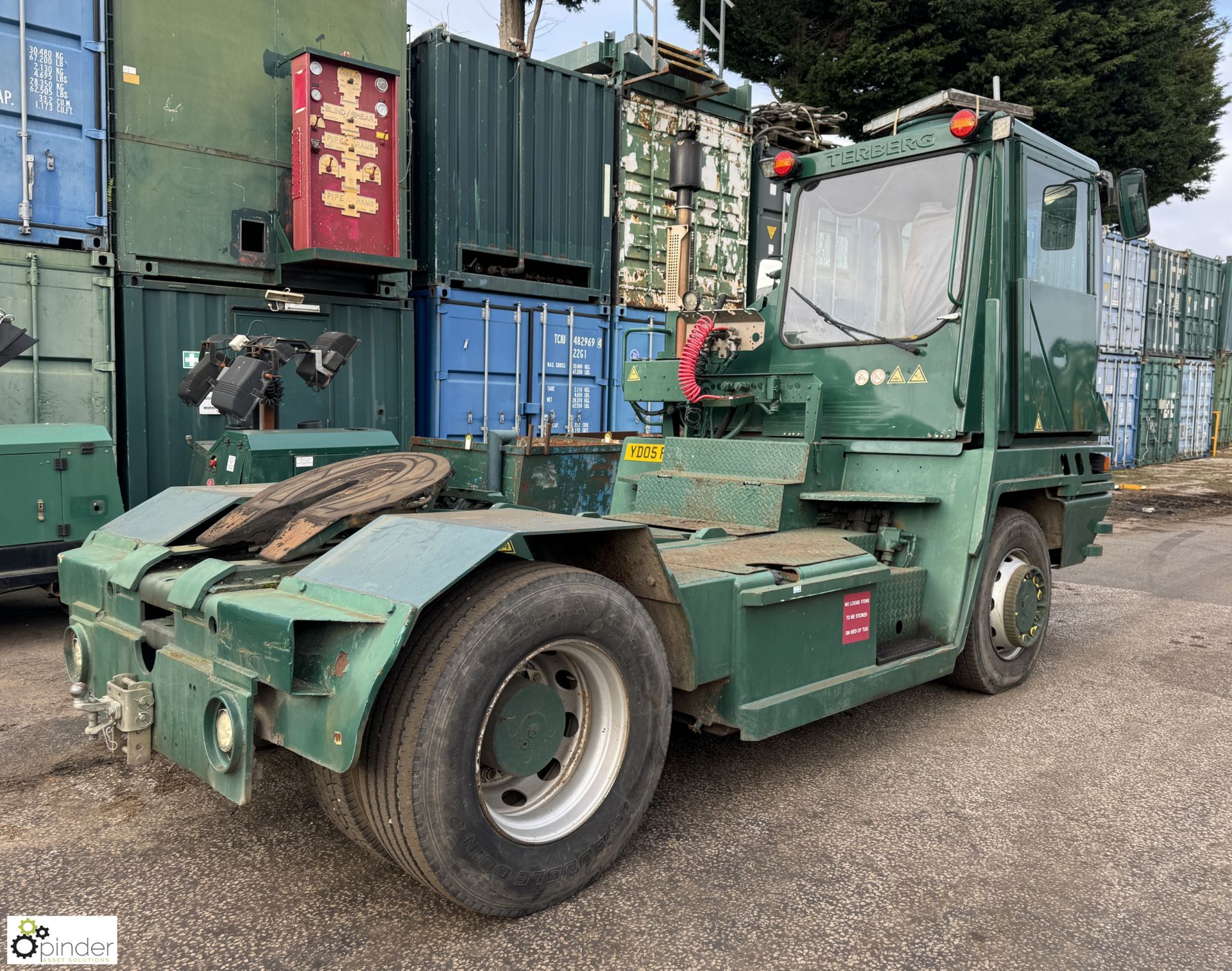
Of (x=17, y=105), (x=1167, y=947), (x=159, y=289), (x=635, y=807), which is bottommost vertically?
(x=1167, y=947)

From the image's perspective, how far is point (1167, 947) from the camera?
255 centimetres

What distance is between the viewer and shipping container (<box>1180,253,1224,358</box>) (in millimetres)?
20391

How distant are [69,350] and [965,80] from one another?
1768 centimetres

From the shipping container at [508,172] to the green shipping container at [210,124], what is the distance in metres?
0.74

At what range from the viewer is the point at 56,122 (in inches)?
285

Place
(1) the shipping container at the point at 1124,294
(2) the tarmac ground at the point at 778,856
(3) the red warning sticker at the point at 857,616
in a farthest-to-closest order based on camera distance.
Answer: (1) the shipping container at the point at 1124,294
(3) the red warning sticker at the point at 857,616
(2) the tarmac ground at the point at 778,856

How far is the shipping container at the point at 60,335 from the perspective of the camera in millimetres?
7117

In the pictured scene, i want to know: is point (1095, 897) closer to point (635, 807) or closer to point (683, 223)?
point (635, 807)

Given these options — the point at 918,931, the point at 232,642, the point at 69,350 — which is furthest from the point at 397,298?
the point at 918,931

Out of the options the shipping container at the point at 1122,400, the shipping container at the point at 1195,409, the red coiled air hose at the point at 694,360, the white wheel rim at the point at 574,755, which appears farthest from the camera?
the shipping container at the point at 1195,409

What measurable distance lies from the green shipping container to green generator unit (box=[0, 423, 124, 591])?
2.33m

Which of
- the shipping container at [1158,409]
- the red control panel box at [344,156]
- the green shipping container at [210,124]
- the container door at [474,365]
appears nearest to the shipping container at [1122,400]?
the shipping container at [1158,409]

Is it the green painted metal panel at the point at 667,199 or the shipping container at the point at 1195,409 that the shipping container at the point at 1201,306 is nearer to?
the shipping container at the point at 1195,409

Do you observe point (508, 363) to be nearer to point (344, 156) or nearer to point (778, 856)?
point (344, 156)
